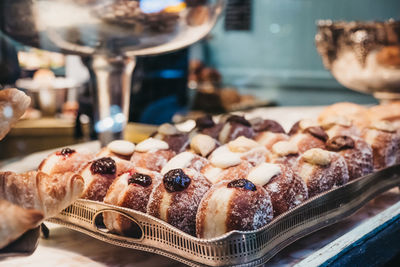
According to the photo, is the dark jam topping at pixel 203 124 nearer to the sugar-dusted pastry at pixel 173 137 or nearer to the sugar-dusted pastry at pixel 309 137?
the sugar-dusted pastry at pixel 173 137

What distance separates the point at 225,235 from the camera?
36.3 inches

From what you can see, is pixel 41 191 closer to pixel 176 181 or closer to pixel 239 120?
pixel 176 181

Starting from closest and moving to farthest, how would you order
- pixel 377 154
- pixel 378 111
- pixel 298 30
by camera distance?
pixel 377 154 → pixel 378 111 → pixel 298 30

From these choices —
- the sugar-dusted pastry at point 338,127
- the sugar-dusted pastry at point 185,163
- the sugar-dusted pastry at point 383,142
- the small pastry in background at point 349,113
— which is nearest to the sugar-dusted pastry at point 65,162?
the sugar-dusted pastry at point 185,163

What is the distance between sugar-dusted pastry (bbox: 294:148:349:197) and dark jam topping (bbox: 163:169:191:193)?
0.35m

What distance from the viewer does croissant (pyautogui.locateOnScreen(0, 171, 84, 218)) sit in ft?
2.88

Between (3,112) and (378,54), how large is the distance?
2096mm

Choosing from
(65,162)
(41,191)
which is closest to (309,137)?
(65,162)

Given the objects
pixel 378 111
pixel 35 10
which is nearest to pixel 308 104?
pixel 378 111

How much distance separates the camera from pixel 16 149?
217cm

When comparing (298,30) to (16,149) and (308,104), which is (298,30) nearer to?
(308,104)

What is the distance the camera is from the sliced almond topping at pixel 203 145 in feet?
4.77

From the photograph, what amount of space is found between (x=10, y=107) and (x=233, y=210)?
51cm

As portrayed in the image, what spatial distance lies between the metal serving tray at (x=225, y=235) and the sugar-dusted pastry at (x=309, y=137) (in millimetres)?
213
